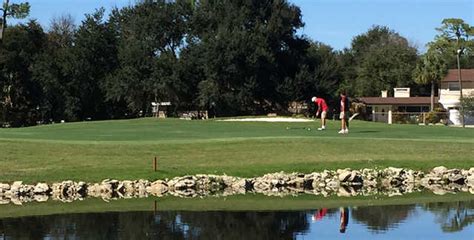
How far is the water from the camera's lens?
11555 mm

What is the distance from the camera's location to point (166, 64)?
6919 cm

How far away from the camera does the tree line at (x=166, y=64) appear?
2645 inches

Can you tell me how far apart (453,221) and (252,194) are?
629 cm

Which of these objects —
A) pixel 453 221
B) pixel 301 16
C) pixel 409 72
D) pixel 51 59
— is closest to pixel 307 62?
pixel 301 16

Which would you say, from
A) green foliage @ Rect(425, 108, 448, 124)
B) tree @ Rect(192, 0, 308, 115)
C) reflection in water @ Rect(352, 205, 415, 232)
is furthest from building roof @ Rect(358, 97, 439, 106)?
reflection in water @ Rect(352, 205, 415, 232)

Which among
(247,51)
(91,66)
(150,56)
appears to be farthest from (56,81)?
(247,51)

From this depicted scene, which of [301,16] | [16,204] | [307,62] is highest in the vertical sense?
[301,16]

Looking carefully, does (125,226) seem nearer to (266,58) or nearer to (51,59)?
(266,58)

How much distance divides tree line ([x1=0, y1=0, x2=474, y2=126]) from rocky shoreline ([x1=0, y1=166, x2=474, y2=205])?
1804 inches

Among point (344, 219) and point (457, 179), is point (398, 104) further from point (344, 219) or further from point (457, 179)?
point (344, 219)

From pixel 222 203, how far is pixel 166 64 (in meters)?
54.1

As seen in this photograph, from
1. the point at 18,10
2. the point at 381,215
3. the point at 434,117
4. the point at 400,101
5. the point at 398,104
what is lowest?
the point at 381,215

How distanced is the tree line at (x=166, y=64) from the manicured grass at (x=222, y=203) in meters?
49.3

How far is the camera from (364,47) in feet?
429
